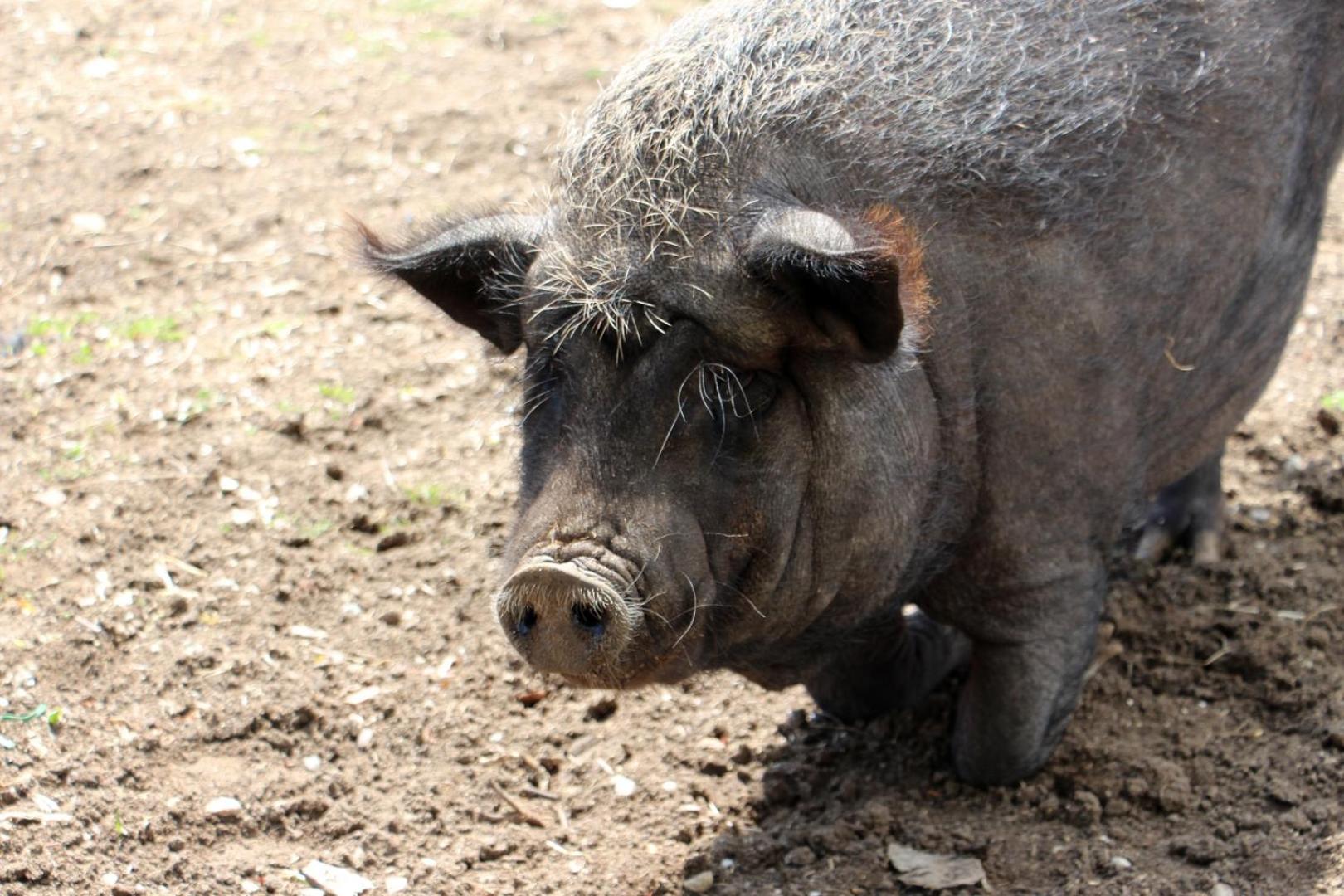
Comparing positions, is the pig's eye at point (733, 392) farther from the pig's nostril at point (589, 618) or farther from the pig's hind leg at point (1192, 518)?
the pig's hind leg at point (1192, 518)

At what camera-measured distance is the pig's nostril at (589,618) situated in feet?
13.4

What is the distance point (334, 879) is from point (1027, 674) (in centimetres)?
220

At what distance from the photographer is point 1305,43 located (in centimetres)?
543

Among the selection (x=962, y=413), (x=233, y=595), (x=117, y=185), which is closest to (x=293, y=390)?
(x=233, y=595)

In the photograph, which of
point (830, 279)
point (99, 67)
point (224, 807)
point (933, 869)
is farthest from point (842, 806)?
point (99, 67)

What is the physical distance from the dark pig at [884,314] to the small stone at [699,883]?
0.62 meters

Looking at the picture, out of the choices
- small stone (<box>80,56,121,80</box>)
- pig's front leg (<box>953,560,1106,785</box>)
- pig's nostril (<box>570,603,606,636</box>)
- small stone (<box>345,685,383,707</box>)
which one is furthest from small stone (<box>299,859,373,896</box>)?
small stone (<box>80,56,121,80</box>)

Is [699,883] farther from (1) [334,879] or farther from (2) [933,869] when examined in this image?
(1) [334,879]

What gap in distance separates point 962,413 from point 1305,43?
184cm

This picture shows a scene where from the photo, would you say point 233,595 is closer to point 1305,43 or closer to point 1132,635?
point 1132,635

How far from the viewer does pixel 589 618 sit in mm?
4109

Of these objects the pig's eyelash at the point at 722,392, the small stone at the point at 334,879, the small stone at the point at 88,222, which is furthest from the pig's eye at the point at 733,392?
the small stone at the point at 88,222

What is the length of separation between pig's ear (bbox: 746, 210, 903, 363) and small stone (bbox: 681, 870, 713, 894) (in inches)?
67.5

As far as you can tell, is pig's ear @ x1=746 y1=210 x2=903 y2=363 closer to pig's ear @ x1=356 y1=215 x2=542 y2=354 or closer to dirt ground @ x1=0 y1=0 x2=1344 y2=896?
pig's ear @ x1=356 y1=215 x2=542 y2=354
